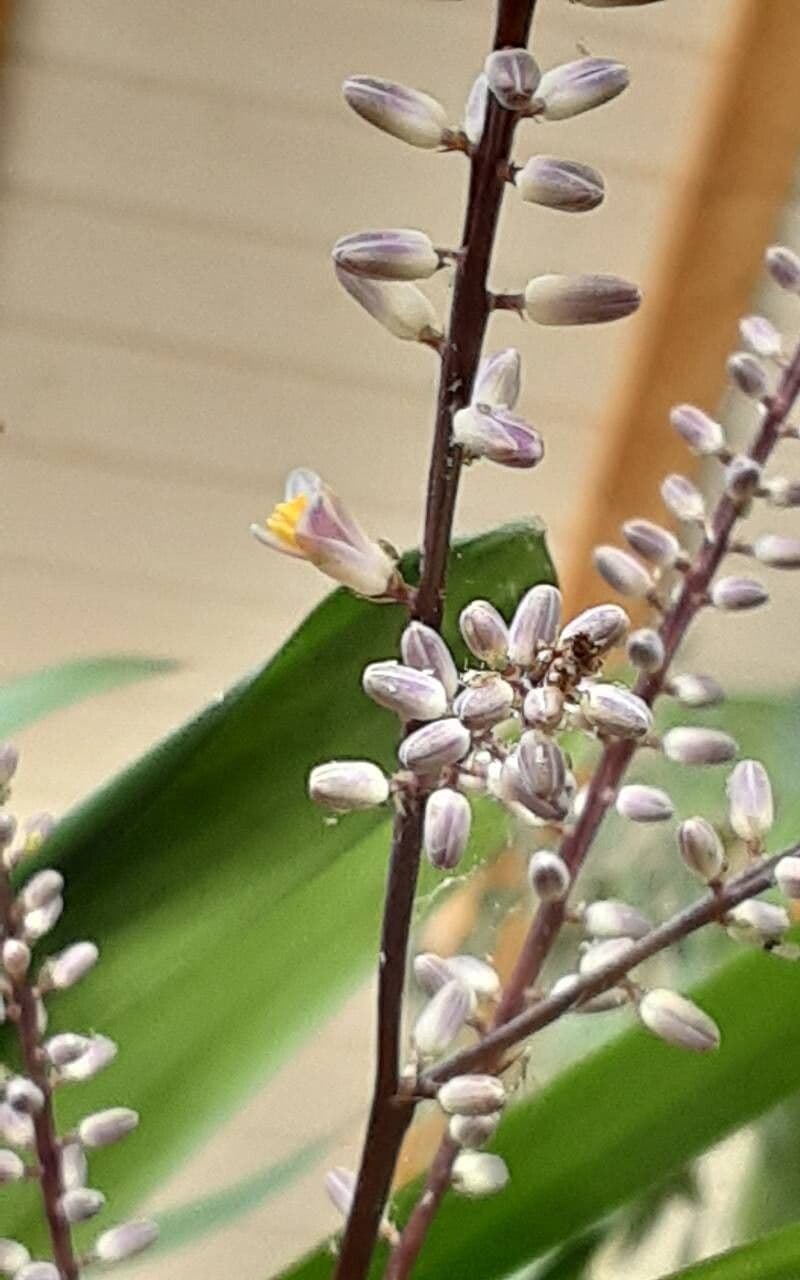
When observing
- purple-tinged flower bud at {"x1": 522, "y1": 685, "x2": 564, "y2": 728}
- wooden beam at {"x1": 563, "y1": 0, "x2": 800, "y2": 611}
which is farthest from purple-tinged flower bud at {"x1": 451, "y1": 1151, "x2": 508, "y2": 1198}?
wooden beam at {"x1": 563, "y1": 0, "x2": 800, "y2": 611}

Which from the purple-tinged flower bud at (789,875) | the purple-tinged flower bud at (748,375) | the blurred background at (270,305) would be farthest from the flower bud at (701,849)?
the blurred background at (270,305)

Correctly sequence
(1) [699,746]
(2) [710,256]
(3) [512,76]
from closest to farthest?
(3) [512,76] < (1) [699,746] < (2) [710,256]

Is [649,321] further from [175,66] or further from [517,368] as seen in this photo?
[517,368]

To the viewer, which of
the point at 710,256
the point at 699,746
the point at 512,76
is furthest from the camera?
the point at 710,256

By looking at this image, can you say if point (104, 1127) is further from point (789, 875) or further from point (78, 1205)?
point (789, 875)

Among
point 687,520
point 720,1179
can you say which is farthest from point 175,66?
point 720,1179

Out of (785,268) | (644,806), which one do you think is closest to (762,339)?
(785,268)
